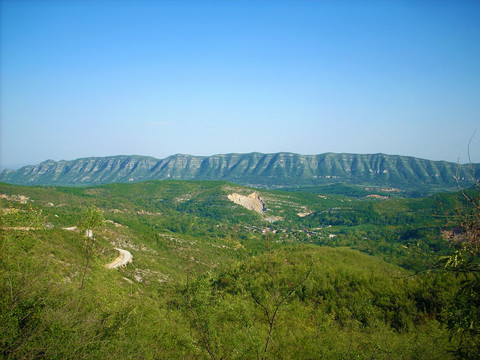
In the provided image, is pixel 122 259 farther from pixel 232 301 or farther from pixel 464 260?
pixel 464 260

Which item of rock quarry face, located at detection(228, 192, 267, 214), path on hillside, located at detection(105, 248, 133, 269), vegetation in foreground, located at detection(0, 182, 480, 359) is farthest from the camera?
rock quarry face, located at detection(228, 192, 267, 214)

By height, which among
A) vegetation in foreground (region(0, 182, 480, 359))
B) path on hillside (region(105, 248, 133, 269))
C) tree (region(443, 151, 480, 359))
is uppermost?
tree (region(443, 151, 480, 359))

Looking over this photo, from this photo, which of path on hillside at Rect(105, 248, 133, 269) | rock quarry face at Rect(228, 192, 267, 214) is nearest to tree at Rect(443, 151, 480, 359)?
path on hillside at Rect(105, 248, 133, 269)

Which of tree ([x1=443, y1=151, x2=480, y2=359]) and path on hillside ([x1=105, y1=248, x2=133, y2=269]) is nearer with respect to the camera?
tree ([x1=443, y1=151, x2=480, y2=359])

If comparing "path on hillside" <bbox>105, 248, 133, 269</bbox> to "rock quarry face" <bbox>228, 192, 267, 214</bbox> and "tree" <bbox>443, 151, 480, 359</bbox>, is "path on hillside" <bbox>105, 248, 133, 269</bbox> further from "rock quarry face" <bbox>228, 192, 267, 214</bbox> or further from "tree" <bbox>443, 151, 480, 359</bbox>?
"rock quarry face" <bbox>228, 192, 267, 214</bbox>

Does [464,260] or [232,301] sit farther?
[232,301]

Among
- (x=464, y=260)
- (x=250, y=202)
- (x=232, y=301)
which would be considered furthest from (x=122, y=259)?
(x=250, y=202)

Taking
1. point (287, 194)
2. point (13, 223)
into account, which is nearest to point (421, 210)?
point (287, 194)

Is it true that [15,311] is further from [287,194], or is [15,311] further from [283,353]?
[287,194]
